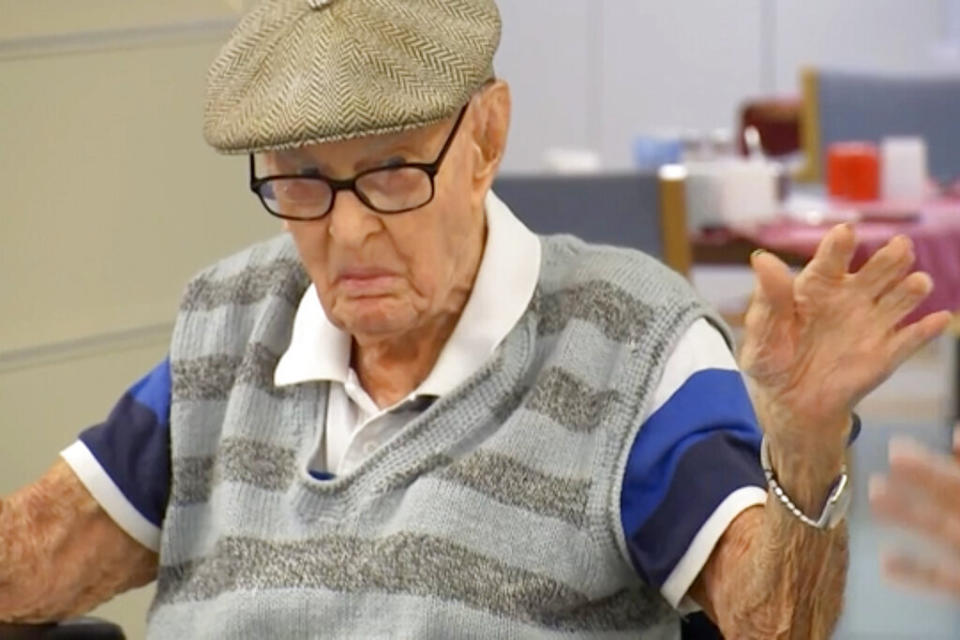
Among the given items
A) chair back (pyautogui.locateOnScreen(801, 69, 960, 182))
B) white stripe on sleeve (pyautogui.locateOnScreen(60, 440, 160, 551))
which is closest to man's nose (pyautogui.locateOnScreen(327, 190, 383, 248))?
white stripe on sleeve (pyautogui.locateOnScreen(60, 440, 160, 551))


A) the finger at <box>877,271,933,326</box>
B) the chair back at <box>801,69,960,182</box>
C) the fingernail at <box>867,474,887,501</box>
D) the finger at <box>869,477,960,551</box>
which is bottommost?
the chair back at <box>801,69,960,182</box>

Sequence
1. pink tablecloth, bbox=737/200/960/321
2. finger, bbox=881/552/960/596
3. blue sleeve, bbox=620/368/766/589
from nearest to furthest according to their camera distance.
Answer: finger, bbox=881/552/960/596 → blue sleeve, bbox=620/368/766/589 → pink tablecloth, bbox=737/200/960/321

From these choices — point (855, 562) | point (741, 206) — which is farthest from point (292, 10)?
point (855, 562)

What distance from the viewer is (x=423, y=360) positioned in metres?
2.06

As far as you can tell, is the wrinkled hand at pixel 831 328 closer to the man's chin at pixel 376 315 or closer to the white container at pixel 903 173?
the man's chin at pixel 376 315

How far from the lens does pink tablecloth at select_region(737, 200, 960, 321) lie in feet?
13.9

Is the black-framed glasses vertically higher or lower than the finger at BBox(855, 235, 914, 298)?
higher

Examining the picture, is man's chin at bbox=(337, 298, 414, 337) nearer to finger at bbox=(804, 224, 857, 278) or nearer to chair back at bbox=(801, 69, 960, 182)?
finger at bbox=(804, 224, 857, 278)

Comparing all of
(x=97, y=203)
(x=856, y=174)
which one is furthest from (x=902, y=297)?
(x=856, y=174)

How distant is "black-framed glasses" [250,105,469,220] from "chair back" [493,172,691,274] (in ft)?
7.55

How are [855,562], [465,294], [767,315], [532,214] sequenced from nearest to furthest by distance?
[767,315] → [465,294] → [532,214] → [855,562]

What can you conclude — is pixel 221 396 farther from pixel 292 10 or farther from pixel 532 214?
pixel 532 214

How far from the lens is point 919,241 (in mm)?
4289

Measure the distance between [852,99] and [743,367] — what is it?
4690 mm
